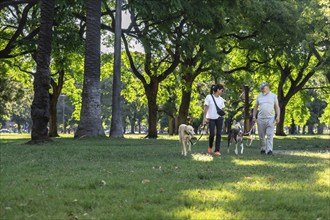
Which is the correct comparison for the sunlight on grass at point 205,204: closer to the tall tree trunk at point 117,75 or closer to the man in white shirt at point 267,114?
the man in white shirt at point 267,114

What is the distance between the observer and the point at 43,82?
56.9 ft

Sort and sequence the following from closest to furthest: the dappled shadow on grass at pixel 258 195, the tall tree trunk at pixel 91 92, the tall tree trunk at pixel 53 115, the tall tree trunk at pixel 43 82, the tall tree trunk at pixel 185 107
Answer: the dappled shadow on grass at pixel 258 195
the tall tree trunk at pixel 43 82
the tall tree trunk at pixel 91 92
the tall tree trunk at pixel 185 107
the tall tree trunk at pixel 53 115

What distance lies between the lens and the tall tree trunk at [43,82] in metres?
17.3

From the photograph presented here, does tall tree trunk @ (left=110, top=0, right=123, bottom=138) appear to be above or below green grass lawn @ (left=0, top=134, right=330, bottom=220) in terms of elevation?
above

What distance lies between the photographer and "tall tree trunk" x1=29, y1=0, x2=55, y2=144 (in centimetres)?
1731

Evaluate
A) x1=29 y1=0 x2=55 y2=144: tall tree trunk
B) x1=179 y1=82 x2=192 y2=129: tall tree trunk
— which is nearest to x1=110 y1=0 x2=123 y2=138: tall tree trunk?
x1=29 y1=0 x2=55 y2=144: tall tree trunk

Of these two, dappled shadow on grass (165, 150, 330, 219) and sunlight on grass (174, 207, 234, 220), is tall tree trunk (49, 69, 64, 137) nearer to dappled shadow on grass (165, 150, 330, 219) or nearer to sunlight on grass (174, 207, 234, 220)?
dappled shadow on grass (165, 150, 330, 219)

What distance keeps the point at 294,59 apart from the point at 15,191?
2760cm

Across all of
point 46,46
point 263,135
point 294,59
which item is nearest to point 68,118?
point 294,59

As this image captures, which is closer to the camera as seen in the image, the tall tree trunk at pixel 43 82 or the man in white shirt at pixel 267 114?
the man in white shirt at pixel 267 114

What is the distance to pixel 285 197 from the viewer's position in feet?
18.9

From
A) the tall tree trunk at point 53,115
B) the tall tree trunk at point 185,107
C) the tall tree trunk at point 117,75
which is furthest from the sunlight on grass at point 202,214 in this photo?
the tall tree trunk at point 53,115

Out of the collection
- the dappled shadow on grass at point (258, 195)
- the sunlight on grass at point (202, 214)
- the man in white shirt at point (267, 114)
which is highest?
the man in white shirt at point (267, 114)

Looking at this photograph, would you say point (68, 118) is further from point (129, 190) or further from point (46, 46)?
point (129, 190)
